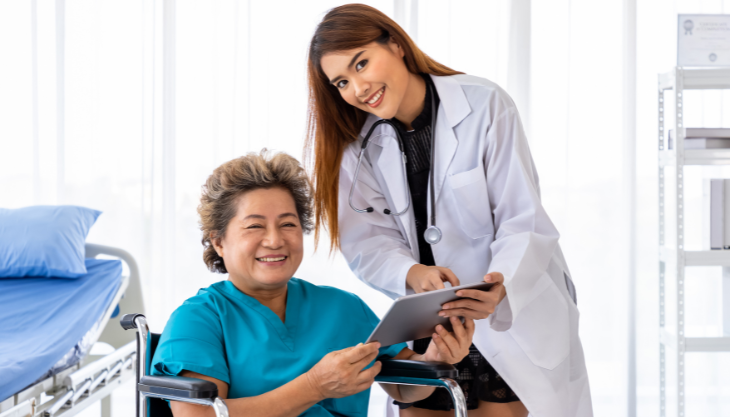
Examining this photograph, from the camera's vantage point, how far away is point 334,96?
1417mm

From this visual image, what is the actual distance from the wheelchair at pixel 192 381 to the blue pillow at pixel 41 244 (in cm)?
97

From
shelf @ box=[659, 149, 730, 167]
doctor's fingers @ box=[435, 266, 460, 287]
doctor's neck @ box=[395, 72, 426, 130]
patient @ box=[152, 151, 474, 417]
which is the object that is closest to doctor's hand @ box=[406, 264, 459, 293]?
doctor's fingers @ box=[435, 266, 460, 287]

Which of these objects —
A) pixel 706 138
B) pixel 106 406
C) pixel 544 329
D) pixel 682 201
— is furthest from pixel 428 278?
pixel 106 406

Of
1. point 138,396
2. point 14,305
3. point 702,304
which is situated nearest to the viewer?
point 138,396

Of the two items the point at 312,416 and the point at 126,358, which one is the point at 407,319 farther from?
the point at 126,358

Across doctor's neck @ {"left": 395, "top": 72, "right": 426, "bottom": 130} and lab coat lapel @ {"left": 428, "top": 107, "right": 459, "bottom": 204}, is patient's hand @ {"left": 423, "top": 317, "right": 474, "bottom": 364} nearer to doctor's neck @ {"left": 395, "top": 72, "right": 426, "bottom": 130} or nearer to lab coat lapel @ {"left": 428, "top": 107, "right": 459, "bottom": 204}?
lab coat lapel @ {"left": 428, "top": 107, "right": 459, "bottom": 204}

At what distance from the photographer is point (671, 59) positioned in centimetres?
246

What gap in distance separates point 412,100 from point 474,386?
694mm

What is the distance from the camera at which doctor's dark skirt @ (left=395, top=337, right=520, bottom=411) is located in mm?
1364

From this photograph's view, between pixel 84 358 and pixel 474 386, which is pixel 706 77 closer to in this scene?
pixel 474 386

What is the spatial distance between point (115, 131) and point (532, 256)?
199 cm

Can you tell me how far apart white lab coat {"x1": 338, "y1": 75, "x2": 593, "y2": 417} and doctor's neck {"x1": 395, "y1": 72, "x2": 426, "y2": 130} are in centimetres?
5

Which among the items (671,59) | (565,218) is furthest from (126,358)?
(671,59)

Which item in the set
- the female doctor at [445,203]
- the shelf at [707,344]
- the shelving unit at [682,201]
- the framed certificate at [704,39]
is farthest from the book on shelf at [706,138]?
the female doctor at [445,203]
